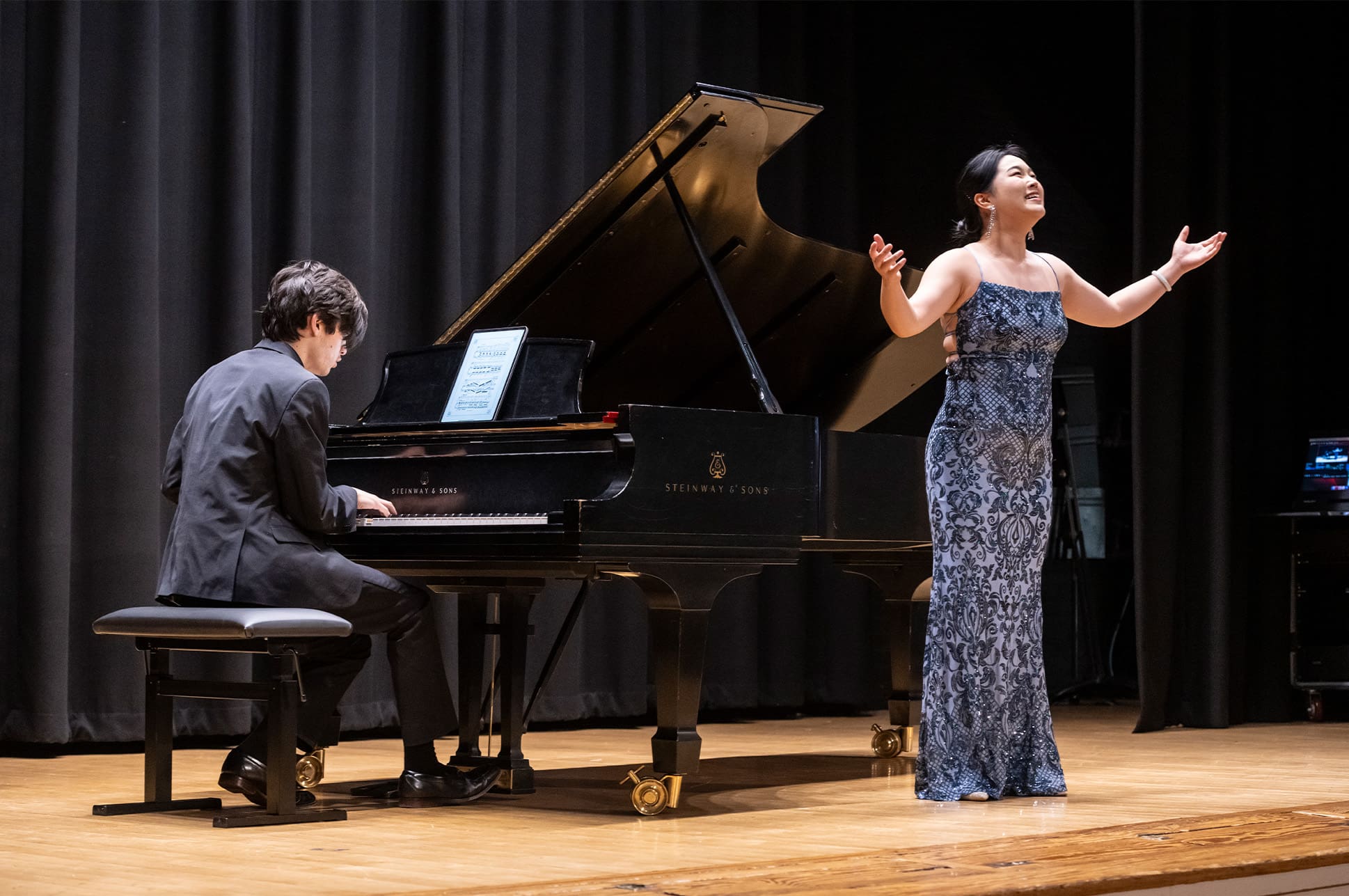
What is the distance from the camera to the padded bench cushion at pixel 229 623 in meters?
3.33

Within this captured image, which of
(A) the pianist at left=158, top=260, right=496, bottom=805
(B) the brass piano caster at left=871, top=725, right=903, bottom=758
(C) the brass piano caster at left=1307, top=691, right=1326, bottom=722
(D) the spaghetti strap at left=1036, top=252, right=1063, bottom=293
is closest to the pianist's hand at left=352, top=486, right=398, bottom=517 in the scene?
(A) the pianist at left=158, top=260, right=496, bottom=805

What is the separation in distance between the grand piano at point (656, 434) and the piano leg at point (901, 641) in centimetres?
49

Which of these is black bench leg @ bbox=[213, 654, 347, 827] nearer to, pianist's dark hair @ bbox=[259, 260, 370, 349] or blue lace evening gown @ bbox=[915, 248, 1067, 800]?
pianist's dark hair @ bbox=[259, 260, 370, 349]

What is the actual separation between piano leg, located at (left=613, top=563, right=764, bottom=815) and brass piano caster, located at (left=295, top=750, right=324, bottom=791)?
2.86ft

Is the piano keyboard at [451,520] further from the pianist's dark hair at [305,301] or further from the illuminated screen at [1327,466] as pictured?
the illuminated screen at [1327,466]

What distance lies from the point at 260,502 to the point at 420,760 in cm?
73

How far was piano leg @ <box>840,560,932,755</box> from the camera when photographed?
5023 millimetres

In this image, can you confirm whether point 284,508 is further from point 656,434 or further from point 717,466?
point 717,466

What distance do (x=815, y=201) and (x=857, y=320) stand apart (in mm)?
2414

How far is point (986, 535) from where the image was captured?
3.83 metres

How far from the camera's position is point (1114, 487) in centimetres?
756

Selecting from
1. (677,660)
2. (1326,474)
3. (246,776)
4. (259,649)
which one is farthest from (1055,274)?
(1326,474)

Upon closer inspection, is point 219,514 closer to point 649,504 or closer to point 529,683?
point 649,504

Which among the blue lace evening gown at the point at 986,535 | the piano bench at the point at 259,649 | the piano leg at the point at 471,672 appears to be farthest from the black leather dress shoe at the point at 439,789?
the blue lace evening gown at the point at 986,535
